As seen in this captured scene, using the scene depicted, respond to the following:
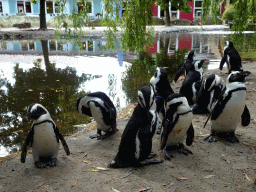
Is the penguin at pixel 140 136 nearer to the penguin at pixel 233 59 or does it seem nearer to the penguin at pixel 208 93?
the penguin at pixel 208 93

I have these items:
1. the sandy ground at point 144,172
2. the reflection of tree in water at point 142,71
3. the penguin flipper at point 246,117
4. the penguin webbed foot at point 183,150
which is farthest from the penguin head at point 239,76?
the reflection of tree in water at point 142,71

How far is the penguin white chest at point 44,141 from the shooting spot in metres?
2.96

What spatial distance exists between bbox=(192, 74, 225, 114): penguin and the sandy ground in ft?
2.96

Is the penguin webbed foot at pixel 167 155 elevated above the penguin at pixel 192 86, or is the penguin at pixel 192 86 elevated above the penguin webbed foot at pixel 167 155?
the penguin at pixel 192 86

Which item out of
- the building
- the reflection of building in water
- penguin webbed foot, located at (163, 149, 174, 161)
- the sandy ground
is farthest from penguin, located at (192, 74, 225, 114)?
the building

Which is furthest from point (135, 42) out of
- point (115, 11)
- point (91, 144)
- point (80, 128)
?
point (91, 144)

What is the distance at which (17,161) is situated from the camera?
328 centimetres

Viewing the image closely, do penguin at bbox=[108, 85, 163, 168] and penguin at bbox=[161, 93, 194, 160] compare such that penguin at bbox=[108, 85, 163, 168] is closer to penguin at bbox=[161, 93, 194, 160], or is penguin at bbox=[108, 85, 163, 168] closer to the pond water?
penguin at bbox=[161, 93, 194, 160]

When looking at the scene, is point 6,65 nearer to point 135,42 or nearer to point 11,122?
point 11,122

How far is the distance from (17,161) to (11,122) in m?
1.57

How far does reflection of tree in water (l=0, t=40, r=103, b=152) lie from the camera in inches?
172

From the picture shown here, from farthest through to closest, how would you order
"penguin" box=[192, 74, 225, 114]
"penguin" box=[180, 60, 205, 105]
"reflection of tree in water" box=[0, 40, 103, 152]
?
"penguin" box=[180, 60, 205, 105]
"reflection of tree in water" box=[0, 40, 103, 152]
"penguin" box=[192, 74, 225, 114]

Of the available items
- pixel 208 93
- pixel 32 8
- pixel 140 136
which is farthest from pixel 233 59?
pixel 32 8

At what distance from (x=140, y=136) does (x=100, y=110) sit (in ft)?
3.77
